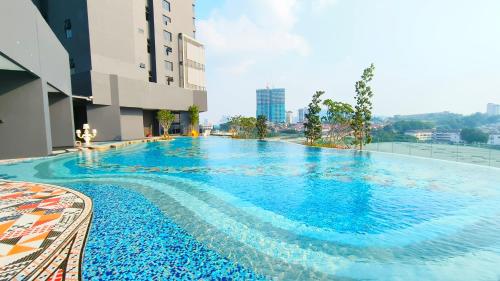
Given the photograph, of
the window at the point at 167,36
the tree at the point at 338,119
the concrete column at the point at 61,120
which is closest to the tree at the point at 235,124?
the tree at the point at 338,119

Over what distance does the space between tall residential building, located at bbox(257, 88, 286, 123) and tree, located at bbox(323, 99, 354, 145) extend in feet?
495

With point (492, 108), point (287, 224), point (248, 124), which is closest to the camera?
point (287, 224)

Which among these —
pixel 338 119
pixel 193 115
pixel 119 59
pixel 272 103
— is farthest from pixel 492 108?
pixel 119 59

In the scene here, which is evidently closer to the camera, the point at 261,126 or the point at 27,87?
the point at 27,87

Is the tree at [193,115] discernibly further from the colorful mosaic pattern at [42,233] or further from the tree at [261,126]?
the colorful mosaic pattern at [42,233]

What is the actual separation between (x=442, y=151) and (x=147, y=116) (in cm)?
3174

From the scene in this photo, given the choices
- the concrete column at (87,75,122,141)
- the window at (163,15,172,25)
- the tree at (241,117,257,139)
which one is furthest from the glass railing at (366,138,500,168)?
the window at (163,15,172,25)

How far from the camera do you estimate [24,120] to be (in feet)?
40.9

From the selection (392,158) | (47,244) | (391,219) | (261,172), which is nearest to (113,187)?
(47,244)

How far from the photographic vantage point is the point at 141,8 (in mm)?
28953

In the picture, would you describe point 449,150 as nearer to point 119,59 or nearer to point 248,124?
point 248,124

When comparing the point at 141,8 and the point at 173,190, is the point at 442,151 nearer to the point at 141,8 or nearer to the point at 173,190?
the point at 173,190

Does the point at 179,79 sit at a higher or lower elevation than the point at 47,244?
higher

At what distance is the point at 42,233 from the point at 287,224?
5.06 m
